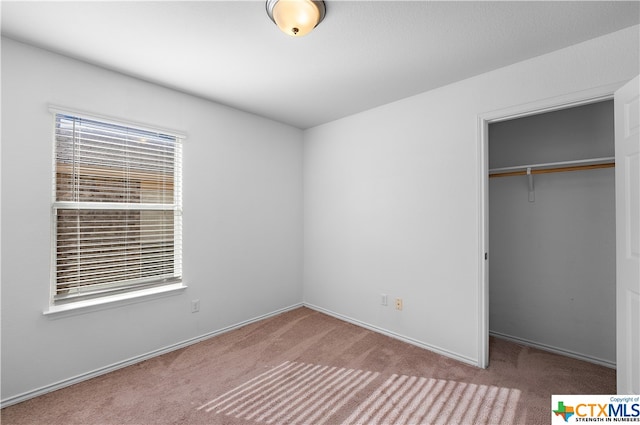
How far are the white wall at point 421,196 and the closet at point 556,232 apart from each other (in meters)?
0.71

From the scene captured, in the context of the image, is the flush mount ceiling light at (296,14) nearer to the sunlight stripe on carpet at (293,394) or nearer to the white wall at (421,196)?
the white wall at (421,196)

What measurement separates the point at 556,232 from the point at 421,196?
131cm

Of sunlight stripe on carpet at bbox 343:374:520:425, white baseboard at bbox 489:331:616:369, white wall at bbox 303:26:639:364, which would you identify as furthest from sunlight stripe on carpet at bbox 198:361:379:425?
white baseboard at bbox 489:331:616:369

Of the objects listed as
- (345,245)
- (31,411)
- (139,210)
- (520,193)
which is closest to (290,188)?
(345,245)

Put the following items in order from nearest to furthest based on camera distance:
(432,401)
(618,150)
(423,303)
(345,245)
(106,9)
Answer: (106,9) → (618,150) → (432,401) → (423,303) → (345,245)

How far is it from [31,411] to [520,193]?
4.36 m

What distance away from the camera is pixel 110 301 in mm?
2301

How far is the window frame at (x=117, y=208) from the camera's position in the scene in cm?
209

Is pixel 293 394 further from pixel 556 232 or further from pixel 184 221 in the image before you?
pixel 556 232

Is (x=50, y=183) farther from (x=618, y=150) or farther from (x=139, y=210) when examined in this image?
(x=618, y=150)

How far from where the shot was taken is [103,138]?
2348mm

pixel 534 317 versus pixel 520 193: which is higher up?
pixel 520 193

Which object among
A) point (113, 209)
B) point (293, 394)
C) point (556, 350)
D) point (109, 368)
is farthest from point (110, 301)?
point (556, 350)

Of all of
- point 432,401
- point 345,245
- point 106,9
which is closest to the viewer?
point 106,9
